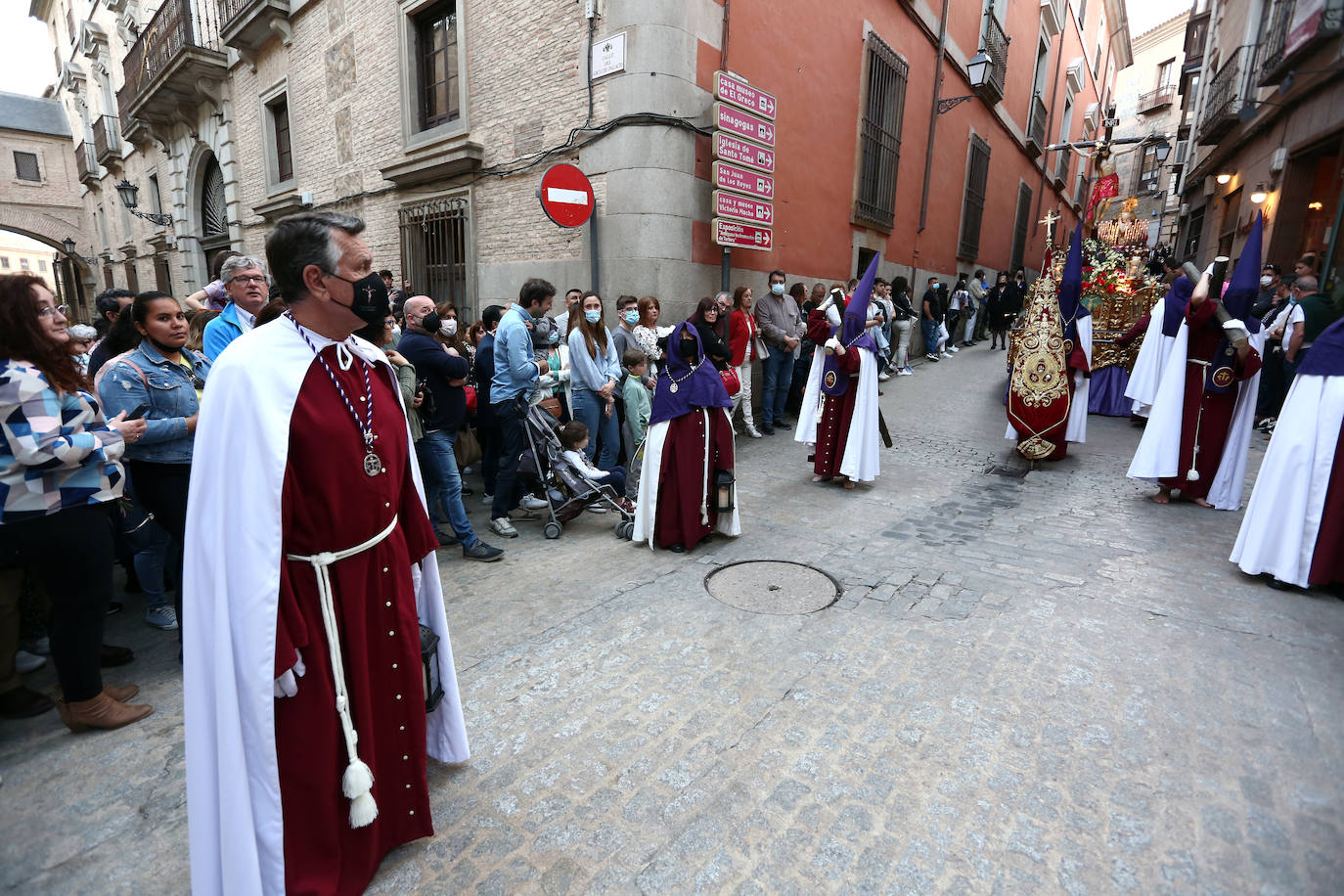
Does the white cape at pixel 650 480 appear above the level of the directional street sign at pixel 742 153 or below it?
below

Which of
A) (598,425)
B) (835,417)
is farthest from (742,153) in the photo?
(598,425)

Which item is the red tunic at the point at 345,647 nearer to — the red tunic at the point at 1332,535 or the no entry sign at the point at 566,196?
the red tunic at the point at 1332,535

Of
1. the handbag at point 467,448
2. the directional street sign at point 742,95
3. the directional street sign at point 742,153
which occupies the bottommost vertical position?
the handbag at point 467,448

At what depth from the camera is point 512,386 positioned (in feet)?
18.1

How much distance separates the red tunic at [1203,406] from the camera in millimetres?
5426

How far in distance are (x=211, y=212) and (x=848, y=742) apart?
22335mm

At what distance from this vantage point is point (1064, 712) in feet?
9.62

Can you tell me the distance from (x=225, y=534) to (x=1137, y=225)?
14.8 m

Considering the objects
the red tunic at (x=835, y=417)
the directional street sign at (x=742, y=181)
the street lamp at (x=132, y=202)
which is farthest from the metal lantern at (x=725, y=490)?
the street lamp at (x=132, y=202)

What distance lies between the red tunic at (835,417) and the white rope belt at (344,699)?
5.27 metres

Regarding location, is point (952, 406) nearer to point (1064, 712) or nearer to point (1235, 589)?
point (1235, 589)

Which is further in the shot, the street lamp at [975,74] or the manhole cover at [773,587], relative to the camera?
the street lamp at [975,74]

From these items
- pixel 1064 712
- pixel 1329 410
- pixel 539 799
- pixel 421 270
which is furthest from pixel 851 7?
pixel 539 799

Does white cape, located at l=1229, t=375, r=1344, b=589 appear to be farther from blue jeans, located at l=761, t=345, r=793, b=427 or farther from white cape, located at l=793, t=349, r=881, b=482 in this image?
blue jeans, located at l=761, t=345, r=793, b=427
